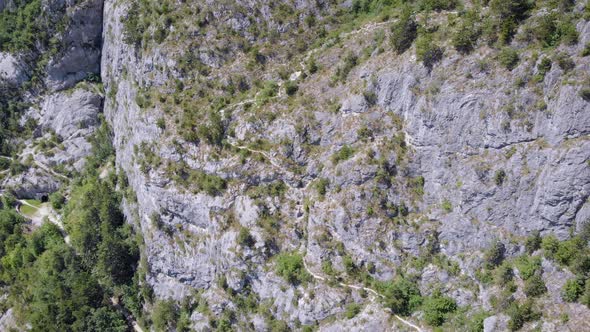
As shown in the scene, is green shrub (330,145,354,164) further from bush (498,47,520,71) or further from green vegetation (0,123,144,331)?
green vegetation (0,123,144,331)

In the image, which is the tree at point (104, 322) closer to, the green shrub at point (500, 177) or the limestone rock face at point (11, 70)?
the green shrub at point (500, 177)

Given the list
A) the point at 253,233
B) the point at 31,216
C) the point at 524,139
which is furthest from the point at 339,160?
the point at 31,216

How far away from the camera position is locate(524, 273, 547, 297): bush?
4982 cm

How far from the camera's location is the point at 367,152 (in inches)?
2489

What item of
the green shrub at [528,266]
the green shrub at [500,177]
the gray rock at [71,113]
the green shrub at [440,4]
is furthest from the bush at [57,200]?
the green shrub at [528,266]

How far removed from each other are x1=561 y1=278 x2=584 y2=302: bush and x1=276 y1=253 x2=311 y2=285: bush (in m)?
28.2

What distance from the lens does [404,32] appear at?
6322cm

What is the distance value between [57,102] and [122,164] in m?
29.7

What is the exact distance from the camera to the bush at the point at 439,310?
2163 inches

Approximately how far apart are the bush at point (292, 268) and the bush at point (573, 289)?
28.2 metres

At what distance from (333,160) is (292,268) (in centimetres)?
1478

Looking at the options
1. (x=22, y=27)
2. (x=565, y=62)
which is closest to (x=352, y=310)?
(x=565, y=62)

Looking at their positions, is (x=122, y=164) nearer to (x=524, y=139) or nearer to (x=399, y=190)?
(x=399, y=190)

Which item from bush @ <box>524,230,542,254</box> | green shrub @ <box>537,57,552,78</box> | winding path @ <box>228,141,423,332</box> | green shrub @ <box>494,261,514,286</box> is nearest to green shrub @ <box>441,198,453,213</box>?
green shrub @ <box>494,261,514,286</box>
